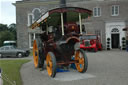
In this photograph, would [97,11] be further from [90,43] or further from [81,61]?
[81,61]

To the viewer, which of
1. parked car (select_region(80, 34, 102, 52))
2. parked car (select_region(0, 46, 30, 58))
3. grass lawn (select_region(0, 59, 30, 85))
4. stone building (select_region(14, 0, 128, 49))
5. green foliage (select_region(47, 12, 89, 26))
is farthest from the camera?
stone building (select_region(14, 0, 128, 49))

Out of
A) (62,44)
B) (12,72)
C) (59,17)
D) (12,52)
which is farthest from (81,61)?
(12,52)

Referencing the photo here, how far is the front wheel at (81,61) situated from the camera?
6691 millimetres

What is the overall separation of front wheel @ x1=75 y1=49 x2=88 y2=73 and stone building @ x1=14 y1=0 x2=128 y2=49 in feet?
44.9

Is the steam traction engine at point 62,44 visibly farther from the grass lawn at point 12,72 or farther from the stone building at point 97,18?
the stone building at point 97,18

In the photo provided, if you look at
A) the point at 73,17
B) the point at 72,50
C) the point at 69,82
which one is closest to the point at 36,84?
the point at 69,82

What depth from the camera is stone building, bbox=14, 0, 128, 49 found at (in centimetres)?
2038

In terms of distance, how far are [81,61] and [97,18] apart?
15135 millimetres

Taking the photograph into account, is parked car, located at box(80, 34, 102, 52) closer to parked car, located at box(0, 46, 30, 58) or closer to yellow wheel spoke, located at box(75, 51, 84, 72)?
parked car, located at box(0, 46, 30, 58)

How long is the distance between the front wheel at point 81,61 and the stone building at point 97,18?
1367 cm

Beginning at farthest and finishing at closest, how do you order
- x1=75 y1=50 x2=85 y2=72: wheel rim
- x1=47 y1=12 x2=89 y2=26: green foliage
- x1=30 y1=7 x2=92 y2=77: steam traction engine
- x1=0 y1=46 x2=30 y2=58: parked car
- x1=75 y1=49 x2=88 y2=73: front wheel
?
x1=0 y1=46 x2=30 y2=58: parked car < x1=47 y1=12 x2=89 y2=26: green foliage < x1=75 y1=50 x2=85 y2=72: wheel rim < x1=75 y1=49 x2=88 y2=73: front wheel < x1=30 y1=7 x2=92 y2=77: steam traction engine

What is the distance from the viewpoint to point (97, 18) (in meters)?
21.2

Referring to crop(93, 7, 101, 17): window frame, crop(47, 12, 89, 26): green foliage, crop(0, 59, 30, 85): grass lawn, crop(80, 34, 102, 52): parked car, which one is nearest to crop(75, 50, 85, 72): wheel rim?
crop(47, 12, 89, 26): green foliage

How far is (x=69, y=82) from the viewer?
5707 mm
